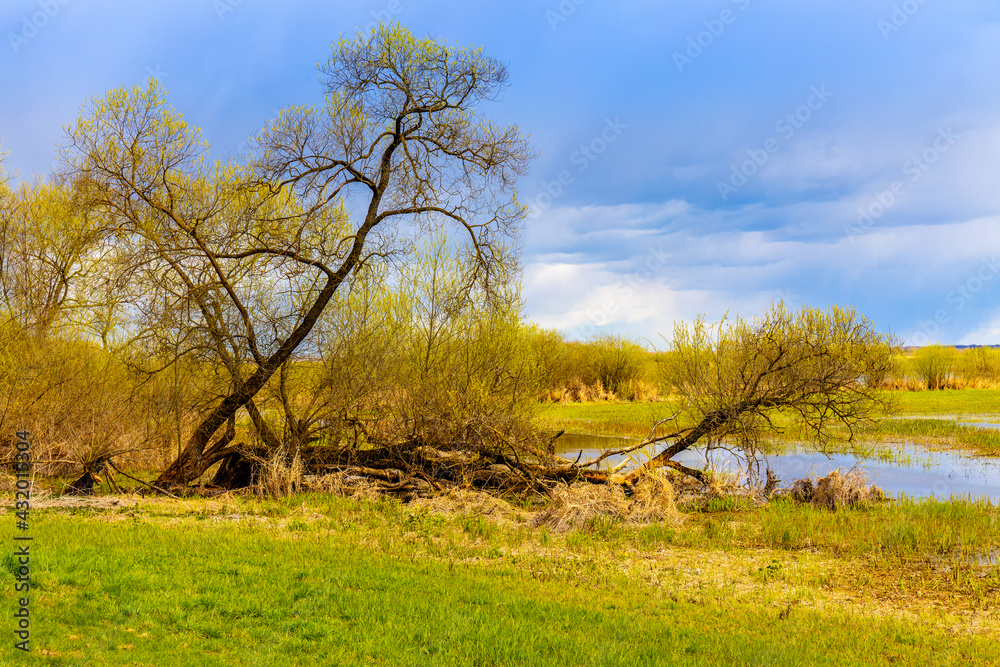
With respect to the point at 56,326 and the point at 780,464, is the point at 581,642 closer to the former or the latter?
the point at 780,464

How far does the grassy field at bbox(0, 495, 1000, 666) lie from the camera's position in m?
6.17

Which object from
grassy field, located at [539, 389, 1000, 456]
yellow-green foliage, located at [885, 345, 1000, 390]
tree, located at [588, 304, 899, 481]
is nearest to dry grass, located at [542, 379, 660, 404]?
grassy field, located at [539, 389, 1000, 456]

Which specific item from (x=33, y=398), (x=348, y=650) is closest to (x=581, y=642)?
(x=348, y=650)

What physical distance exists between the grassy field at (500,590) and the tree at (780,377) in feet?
Result: 10.3

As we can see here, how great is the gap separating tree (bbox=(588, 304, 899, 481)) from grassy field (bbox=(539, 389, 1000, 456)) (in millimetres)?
2424

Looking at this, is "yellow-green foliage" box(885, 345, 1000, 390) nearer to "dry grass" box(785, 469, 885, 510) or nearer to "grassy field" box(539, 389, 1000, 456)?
"grassy field" box(539, 389, 1000, 456)

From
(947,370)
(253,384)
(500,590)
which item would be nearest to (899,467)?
(500,590)

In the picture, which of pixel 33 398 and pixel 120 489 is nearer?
pixel 120 489

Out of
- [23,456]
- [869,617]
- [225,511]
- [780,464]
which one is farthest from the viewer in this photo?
[780,464]

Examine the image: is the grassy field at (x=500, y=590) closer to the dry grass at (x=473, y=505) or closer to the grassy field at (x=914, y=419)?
the dry grass at (x=473, y=505)

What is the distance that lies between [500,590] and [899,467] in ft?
53.4

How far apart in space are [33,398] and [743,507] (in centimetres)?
1633

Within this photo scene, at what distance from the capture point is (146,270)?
1416 cm

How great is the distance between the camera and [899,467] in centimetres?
1956
